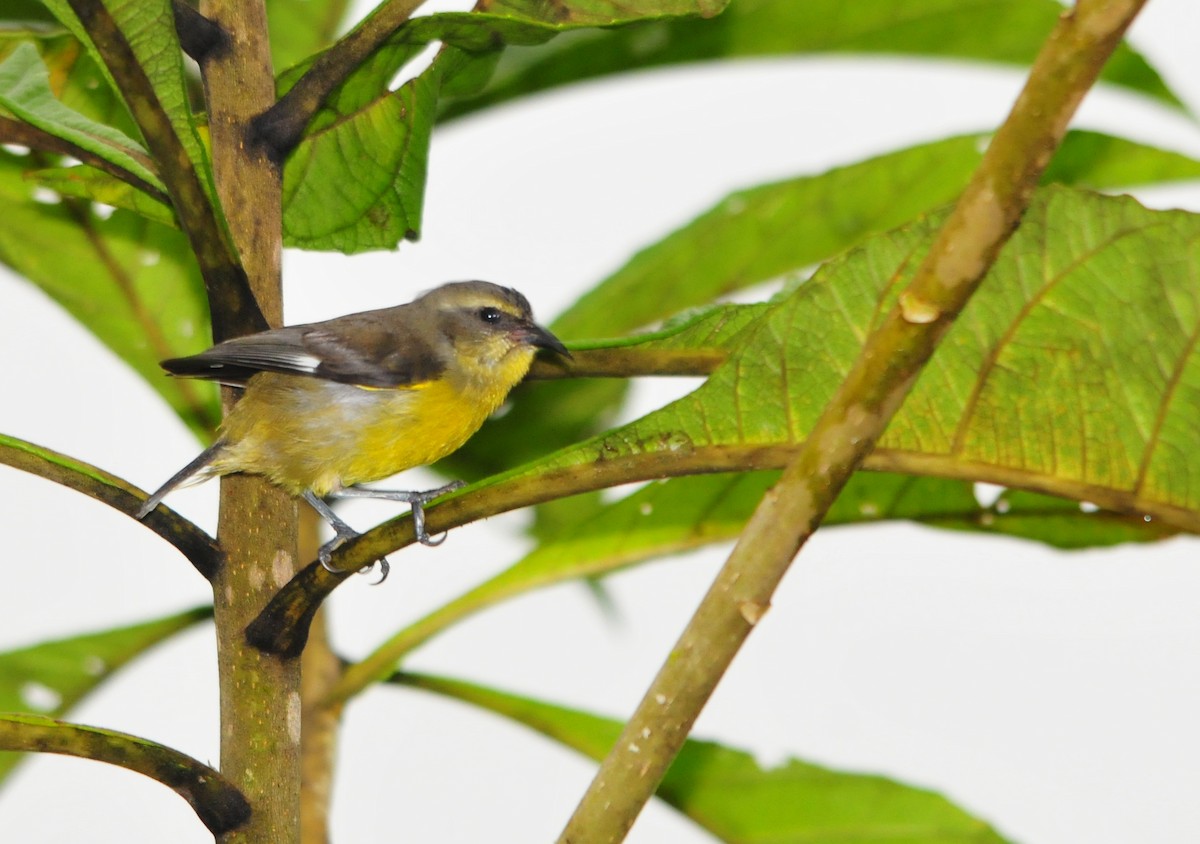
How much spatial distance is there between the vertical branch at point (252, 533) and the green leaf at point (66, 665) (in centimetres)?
54

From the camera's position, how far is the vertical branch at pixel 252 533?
0.87 m

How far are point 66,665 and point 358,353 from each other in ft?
1.50

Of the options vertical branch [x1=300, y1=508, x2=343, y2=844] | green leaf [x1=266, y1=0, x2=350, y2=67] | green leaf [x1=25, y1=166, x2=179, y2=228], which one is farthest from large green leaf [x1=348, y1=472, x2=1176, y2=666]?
green leaf [x1=266, y1=0, x2=350, y2=67]

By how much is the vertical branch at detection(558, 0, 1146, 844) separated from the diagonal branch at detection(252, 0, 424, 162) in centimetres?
44

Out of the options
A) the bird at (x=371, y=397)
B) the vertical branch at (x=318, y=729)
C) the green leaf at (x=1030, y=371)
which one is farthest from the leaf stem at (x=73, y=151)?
the vertical branch at (x=318, y=729)

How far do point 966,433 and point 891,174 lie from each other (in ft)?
2.04

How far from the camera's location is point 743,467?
923 mm

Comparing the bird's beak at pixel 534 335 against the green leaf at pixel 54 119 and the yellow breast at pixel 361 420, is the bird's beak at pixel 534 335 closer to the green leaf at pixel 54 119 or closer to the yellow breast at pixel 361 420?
the yellow breast at pixel 361 420

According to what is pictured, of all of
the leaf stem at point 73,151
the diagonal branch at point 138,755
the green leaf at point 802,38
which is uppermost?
the green leaf at point 802,38

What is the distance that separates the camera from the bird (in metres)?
1.31

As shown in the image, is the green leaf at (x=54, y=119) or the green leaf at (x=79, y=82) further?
the green leaf at (x=79, y=82)

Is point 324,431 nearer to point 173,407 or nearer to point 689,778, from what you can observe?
point 173,407

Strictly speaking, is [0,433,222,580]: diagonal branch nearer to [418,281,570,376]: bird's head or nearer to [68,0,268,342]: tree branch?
[68,0,268,342]: tree branch

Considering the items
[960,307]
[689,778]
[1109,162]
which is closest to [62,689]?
[689,778]
